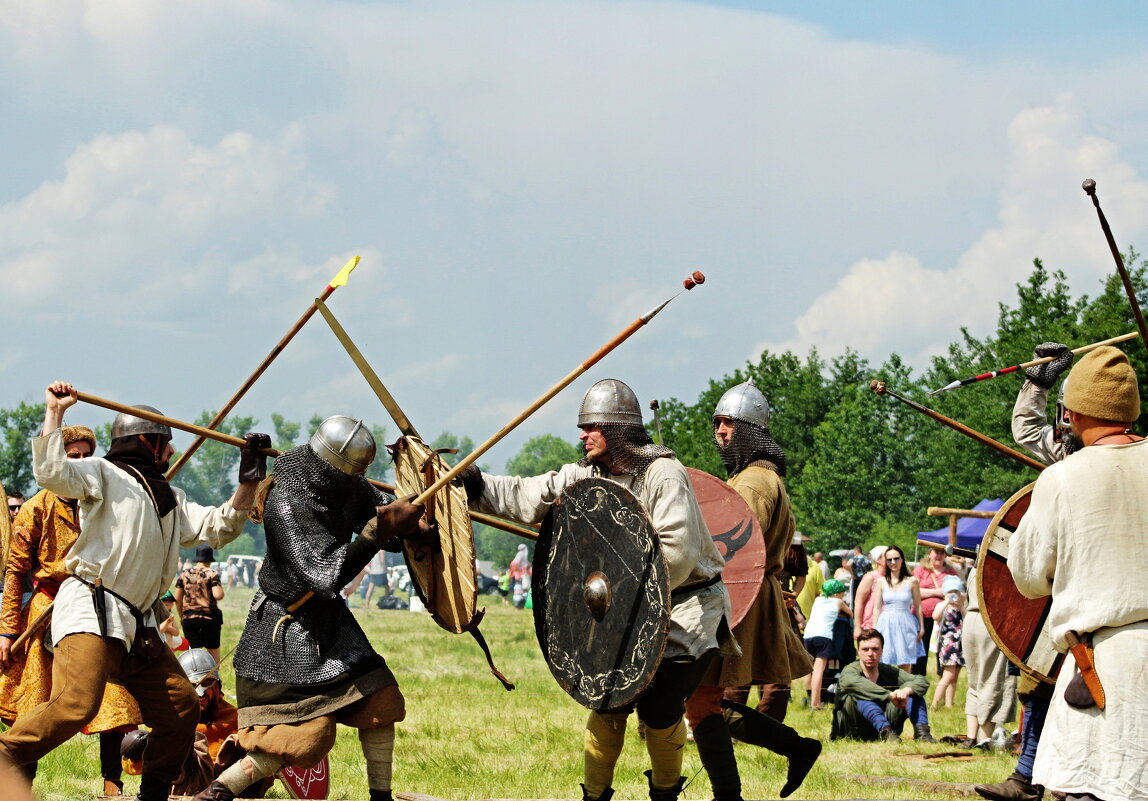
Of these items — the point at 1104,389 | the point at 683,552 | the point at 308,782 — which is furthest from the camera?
the point at 308,782

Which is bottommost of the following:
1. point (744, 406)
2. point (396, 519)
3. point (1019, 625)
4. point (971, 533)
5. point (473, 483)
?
point (971, 533)

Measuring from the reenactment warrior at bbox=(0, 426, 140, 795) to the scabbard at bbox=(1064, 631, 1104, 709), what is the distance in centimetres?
396

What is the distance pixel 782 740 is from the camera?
19.5ft

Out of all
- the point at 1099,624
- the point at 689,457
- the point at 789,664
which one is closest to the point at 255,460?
the point at 789,664

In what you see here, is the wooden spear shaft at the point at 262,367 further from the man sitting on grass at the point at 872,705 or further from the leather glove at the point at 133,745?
the man sitting on grass at the point at 872,705

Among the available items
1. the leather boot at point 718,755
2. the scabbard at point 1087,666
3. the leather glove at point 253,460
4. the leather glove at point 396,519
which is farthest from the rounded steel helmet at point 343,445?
the scabbard at point 1087,666

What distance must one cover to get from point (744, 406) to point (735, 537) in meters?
0.82

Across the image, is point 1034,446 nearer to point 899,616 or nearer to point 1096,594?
point 1096,594

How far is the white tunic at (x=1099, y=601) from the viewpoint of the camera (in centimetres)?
377

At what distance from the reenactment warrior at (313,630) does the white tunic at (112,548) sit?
0.56 metres

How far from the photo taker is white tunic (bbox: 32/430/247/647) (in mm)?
5273

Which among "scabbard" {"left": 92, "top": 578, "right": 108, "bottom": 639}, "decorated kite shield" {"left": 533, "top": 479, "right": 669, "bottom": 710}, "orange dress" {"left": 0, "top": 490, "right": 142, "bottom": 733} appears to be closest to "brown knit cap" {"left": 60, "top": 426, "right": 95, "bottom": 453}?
"orange dress" {"left": 0, "top": 490, "right": 142, "bottom": 733}

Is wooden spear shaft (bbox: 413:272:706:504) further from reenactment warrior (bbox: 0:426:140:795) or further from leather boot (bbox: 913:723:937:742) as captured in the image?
leather boot (bbox: 913:723:937:742)

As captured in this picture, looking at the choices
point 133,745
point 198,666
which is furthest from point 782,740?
point 133,745
